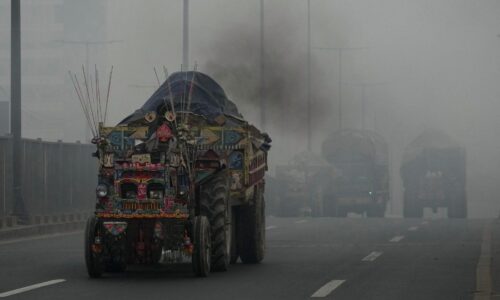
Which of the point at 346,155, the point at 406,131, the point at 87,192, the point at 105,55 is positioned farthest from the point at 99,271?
the point at 105,55

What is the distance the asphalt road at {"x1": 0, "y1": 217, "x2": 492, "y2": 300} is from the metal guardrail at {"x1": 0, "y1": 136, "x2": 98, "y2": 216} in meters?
7.14

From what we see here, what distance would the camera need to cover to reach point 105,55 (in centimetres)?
19750

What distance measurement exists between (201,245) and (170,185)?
864 mm

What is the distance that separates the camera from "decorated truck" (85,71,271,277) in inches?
688

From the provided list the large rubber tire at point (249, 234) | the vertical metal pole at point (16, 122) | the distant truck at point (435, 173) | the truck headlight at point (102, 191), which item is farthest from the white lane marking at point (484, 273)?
the distant truck at point (435, 173)

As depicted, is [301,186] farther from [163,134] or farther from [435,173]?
[163,134]

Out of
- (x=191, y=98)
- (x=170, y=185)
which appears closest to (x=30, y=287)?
→ (x=170, y=185)

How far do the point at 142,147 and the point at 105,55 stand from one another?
593ft

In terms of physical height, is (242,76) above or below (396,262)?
above

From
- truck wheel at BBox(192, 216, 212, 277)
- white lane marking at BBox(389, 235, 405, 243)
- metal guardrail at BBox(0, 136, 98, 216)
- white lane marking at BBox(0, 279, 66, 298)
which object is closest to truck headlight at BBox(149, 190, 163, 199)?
truck wheel at BBox(192, 216, 212, 277)

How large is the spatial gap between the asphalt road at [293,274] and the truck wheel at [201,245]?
21 centimetres

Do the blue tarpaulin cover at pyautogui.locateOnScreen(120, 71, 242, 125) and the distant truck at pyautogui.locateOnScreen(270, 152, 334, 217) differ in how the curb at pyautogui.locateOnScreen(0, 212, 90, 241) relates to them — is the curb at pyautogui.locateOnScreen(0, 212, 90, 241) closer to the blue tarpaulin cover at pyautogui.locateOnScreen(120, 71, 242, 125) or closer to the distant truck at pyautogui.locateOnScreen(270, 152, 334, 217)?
the blue tarpaulin cover at pyautogui.locateOnScreen(120, 71, 242, 125)

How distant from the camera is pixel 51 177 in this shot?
132 feet

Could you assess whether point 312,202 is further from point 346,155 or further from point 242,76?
point 242,76
